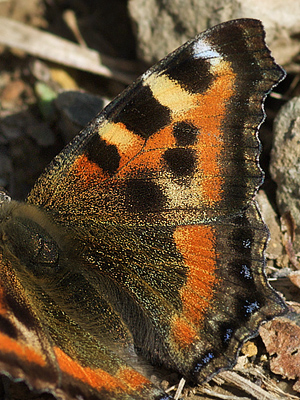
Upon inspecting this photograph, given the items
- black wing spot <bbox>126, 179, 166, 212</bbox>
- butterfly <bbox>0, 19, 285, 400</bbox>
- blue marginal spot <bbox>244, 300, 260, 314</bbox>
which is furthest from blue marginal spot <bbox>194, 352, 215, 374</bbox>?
black wing spot <bbox>126, 179, 166, 212</bbox>

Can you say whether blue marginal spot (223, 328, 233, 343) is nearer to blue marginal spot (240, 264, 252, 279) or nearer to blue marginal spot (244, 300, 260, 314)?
blue marginal spot (244, 300, 260, 314)

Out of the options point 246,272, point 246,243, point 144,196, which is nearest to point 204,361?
point 246,272

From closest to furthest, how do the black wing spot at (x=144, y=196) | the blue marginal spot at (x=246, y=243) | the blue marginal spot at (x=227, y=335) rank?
the blue marginal spot at (x=227, y=335), the blue marginal spot at (x=246, y=243), the black wing spot at (x=144, y=196)

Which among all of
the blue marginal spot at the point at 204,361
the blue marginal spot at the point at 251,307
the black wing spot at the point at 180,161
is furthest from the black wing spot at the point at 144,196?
the blue marginal spot at the point at 204,361

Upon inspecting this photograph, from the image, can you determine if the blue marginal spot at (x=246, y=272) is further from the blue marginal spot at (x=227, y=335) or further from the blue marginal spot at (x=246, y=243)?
the blue marginal spot at (x=227, y=335)

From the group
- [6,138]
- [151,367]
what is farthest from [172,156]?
[6,138]

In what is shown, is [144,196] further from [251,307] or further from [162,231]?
[251,307]

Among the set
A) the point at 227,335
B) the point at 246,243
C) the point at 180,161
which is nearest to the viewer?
the point at 227,335
